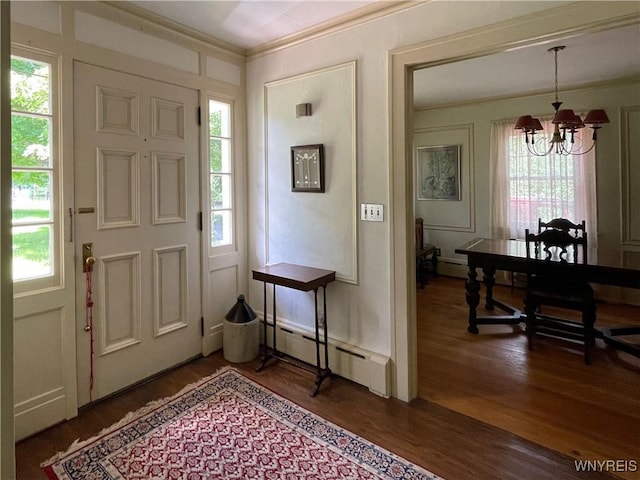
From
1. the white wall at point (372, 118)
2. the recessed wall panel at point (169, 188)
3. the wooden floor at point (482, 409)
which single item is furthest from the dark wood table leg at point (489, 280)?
the recessed wall panel at point (169, 188)

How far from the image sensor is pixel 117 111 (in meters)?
2.41

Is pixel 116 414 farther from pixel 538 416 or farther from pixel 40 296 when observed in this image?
pixel 538 416

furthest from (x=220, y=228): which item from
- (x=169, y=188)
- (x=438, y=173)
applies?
(x=438, y=173)

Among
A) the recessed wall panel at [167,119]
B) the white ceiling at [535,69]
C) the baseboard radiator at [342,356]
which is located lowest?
the baseboard radiator at [342,356]

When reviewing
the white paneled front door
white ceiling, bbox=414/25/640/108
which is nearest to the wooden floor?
the white paneled front door

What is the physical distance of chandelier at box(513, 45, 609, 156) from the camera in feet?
10.4

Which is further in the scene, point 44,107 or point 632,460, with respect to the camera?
point 44,107

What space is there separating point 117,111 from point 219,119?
0.84 metres

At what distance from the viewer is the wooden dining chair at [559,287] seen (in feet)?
9.91

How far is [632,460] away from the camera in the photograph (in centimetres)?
188

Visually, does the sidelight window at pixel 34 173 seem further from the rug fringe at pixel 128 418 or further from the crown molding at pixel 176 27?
the rug fringe at pixel 128 418

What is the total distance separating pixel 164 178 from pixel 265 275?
998 millimetres

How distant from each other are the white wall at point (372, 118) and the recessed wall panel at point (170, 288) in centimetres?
92

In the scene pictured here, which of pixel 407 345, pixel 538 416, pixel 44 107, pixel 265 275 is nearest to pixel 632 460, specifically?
pixel 538 416
